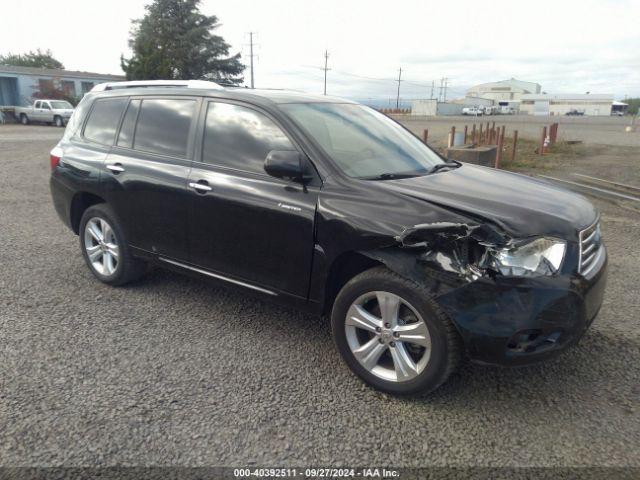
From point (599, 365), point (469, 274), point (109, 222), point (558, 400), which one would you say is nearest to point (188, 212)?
point (109, 222)

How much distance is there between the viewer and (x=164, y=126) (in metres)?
4.08

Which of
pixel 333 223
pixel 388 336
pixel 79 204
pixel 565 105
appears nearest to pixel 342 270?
pixel 333 223

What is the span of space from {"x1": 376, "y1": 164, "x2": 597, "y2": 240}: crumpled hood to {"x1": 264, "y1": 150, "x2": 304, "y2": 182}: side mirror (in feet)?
1.72

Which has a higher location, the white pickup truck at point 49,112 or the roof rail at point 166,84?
the roof rail at point 166,84

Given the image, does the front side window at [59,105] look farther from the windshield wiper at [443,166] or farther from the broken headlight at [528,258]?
the broken headlight at [528,258]

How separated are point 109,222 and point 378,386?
283 cm

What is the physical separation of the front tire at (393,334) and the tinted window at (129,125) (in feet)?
8.18

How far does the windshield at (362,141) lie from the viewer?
3398 mm

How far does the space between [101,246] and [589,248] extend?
3.95m

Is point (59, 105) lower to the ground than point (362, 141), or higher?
lower

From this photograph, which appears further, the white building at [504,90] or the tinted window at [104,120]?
the white building at [504,90]

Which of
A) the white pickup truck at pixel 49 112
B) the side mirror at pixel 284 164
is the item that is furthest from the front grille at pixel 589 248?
the white pickup truck at pixel 49 112

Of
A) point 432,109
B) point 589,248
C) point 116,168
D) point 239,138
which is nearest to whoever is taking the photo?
point 589,248

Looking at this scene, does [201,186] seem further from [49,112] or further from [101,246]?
[49,112]
